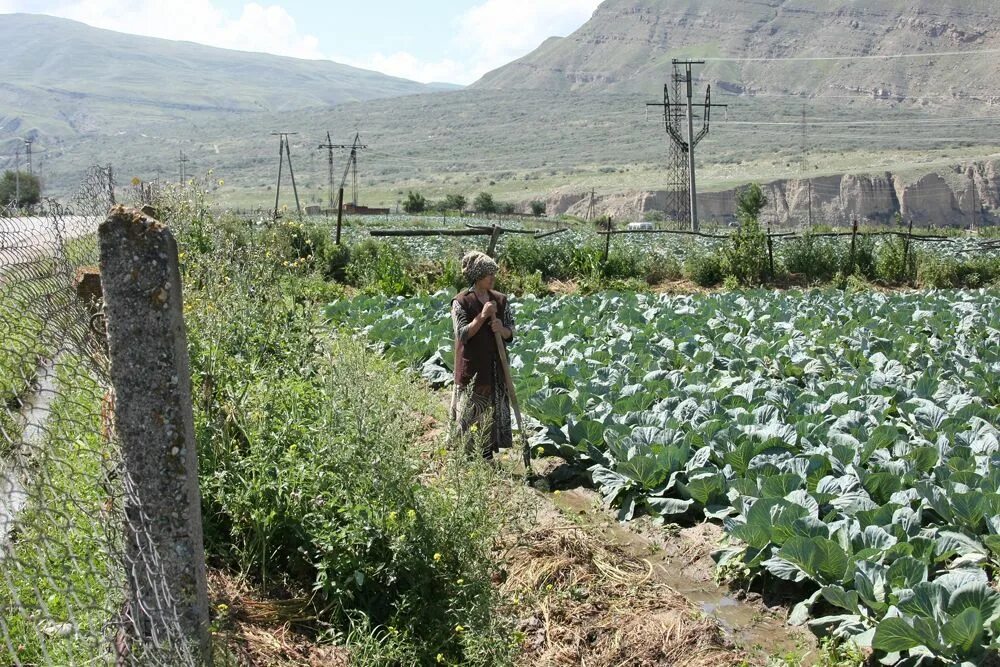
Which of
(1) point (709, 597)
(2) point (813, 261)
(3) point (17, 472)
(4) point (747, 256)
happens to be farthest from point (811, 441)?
(2) point (813, 261)

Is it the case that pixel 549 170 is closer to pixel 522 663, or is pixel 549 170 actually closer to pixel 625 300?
pixel 625 300

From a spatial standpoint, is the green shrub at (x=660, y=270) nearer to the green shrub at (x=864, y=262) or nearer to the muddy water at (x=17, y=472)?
the green shrub at (x=864, y=262)

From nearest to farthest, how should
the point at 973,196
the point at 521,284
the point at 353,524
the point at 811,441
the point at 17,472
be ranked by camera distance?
1. the point at 353,524
2. the point at 17,472
3. the point at 811,441
4. the point at 521,284
5. the point at 973,196

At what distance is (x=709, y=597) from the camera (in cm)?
477

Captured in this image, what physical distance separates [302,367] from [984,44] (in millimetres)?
198038

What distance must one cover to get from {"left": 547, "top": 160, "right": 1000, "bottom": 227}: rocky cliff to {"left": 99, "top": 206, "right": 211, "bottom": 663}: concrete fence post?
78.2 metres

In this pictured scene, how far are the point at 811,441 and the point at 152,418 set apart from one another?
4290 mm

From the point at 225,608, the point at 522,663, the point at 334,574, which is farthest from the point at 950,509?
the point at 225,608

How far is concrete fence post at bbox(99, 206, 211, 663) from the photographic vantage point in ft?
9.32

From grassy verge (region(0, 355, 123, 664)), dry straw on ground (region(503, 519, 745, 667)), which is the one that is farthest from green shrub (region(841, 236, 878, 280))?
grassy verge (region(0, 355, 123, 664))

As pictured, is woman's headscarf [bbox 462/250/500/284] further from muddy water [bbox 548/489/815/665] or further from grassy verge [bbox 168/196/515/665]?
muddy water [bbox 548/489/815/665]

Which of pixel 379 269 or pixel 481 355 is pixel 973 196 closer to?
pixel 379 269

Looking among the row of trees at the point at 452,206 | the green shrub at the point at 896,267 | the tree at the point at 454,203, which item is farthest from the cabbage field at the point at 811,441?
the tree at the point at 454,203

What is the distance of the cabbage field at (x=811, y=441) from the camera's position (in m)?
3.98
